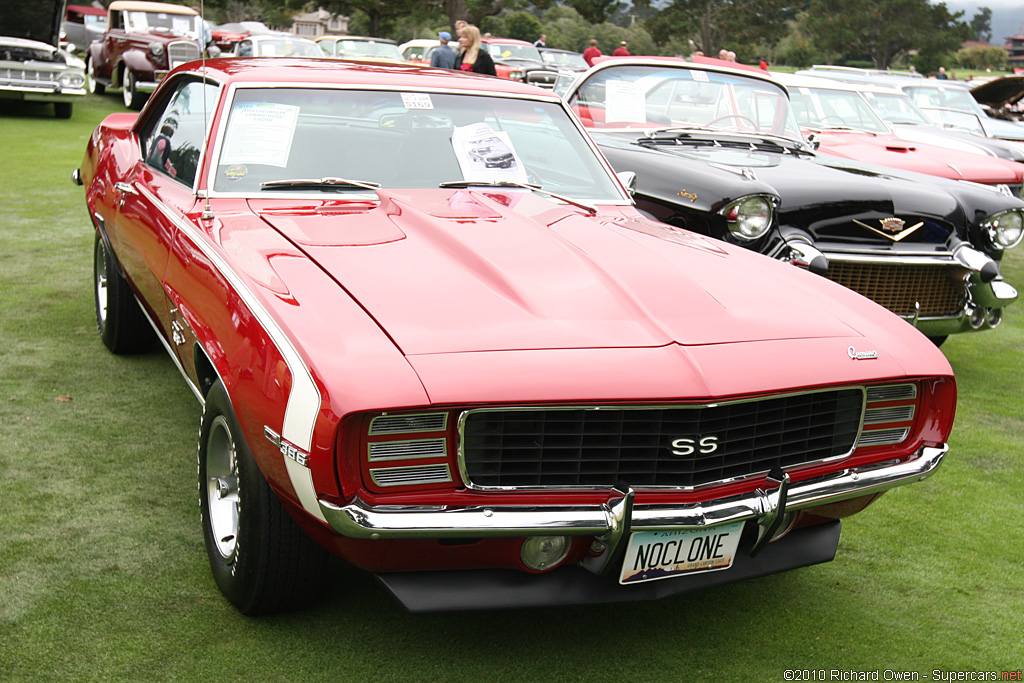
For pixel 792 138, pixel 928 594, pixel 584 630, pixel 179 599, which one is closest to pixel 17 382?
pixel 179 599

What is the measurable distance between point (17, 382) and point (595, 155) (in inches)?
111

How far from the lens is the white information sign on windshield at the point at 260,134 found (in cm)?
351

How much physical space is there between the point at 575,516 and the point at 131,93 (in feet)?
50.6

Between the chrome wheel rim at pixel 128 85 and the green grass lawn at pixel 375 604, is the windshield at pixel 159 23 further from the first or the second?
the green grass lawn at pixel 375 604

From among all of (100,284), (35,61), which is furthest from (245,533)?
(35,61)

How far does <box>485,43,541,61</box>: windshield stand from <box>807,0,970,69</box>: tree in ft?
145

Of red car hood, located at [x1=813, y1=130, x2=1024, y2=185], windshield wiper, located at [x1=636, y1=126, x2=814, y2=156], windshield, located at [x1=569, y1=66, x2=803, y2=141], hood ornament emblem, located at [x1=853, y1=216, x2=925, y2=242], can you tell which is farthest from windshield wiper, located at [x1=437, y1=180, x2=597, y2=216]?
red car hood, located at [x1=813, y1=130, x2=1024, y2=185]

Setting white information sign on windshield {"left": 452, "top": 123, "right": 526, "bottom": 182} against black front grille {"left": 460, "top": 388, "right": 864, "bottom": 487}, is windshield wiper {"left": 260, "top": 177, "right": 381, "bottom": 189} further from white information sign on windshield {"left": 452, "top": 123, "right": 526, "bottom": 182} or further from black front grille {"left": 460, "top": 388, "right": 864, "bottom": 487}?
black front grille {"left": 460, "top": 388, "right": 864, "bottom": 487}

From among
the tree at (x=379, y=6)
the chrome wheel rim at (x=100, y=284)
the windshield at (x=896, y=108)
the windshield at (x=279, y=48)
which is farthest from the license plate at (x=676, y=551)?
the tree at (x=379, y=6)

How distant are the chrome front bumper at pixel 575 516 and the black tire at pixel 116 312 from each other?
9.36ft

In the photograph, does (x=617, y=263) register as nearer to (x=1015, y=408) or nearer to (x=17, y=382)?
(x=17, y=382)

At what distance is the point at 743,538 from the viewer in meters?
2.59

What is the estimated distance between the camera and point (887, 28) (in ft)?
198

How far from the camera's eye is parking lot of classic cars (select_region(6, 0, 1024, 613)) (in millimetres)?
2199
